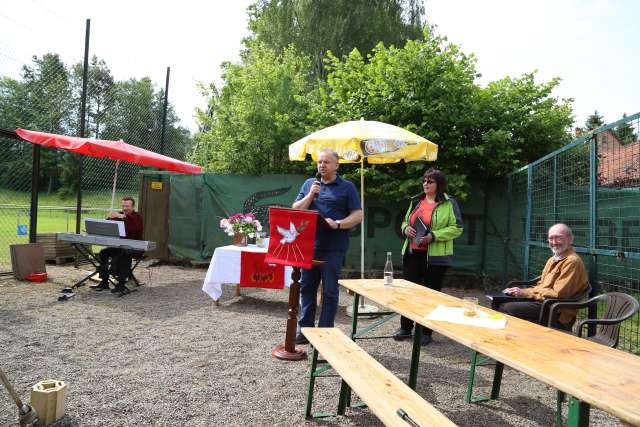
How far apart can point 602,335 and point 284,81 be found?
341 inches

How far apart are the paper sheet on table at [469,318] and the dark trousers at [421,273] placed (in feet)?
6.47

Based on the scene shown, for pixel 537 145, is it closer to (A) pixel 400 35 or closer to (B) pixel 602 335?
(B) pixel 602 335

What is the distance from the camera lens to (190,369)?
3.69 meters

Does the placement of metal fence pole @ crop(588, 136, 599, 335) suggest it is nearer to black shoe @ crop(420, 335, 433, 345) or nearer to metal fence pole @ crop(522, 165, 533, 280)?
black shoe @ crop(420, 335, 433, 345)

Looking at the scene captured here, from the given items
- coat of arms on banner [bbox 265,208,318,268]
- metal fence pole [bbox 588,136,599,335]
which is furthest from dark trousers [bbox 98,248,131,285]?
metal fence pole [bbox 588,136,599,335]

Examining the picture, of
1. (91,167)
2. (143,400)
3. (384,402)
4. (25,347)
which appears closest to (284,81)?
(91,167)

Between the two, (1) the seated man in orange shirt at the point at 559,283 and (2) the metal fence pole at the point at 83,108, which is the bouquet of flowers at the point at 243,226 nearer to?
(2) the metal fence pole at the point at 83,108

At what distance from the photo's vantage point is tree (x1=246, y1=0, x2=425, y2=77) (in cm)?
1625

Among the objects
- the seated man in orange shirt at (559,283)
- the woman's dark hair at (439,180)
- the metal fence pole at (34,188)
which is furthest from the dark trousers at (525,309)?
the metal fence pole at (34,188)

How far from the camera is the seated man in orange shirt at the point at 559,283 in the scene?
3572mm

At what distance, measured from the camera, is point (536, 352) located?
1.99 metres

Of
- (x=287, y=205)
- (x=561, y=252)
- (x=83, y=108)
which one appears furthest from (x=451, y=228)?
(x=83, y=108)

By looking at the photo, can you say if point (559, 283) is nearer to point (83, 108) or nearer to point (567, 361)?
point (567, 361)

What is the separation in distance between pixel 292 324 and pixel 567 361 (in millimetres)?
2472
